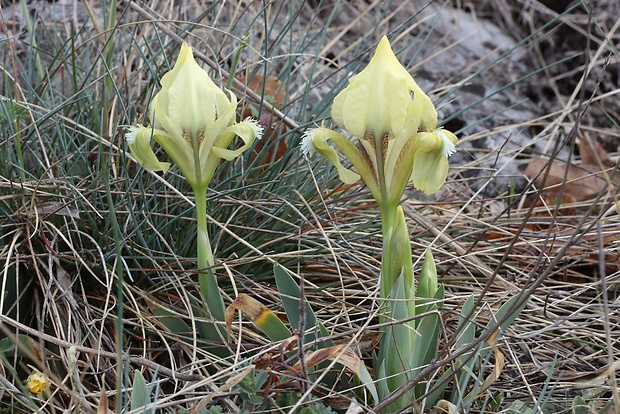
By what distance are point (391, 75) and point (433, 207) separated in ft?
3.48

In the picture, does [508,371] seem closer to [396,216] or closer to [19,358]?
[396,216]

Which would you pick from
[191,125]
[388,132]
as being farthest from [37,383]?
[388,132]

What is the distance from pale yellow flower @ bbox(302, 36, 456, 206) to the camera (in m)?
1.18

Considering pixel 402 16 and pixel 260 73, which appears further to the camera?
pixel 402 16

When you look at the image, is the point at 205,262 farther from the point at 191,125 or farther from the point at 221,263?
the point at 191,125

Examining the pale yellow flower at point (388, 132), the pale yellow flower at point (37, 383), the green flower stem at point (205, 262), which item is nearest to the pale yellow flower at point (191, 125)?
the green flower stem at point (205, 262)

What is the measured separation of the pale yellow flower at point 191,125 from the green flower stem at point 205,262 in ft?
0.12

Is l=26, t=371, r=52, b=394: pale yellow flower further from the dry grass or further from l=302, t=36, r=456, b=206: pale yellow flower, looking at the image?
l=302, t=36, r=456, b=206: pale yellow flower

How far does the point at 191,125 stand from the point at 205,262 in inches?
11.5

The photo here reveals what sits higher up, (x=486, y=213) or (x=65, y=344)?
(x=65, y=344)

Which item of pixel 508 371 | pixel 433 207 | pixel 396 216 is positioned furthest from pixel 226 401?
pixel 433 207

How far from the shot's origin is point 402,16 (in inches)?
144

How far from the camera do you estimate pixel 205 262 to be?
141cm

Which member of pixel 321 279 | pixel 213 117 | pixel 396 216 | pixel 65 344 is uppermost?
pixel 213 117
